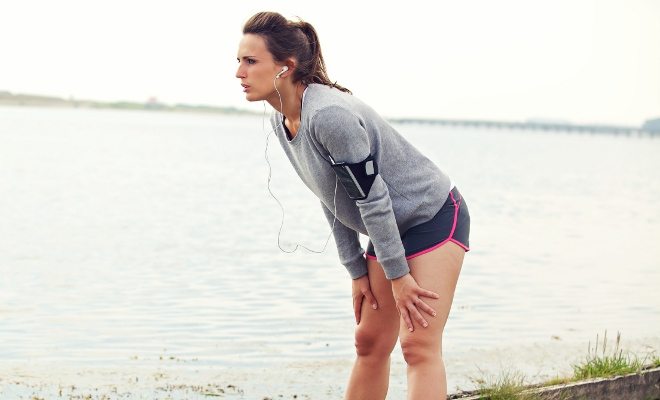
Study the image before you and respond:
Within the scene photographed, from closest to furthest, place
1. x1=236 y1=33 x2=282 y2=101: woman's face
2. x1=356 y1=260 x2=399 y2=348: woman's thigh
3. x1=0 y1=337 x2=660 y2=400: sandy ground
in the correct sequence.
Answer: x1=236 y1=33 x2=282 y2=101: woman's face
x1=356 y1=260 x2=399 y2=348: woman's thigh
x1=0 y1=337 x2=660 y2=400: sandy ground

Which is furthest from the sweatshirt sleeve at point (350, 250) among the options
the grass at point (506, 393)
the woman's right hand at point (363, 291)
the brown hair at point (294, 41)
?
the grass at point (506, 393)

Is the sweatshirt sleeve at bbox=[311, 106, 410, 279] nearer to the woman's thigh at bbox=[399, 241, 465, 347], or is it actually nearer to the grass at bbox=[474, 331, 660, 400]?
the woman's thigh at bbox=[399, 241, 465, 347]

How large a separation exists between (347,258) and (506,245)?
1486cm

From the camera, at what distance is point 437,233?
3717 millimetres

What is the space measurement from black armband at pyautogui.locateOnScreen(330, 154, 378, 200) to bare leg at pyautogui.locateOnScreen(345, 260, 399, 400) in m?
0.51

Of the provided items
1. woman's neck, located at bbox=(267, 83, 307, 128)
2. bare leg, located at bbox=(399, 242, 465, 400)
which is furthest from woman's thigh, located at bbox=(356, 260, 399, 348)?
woman's neck, located at bbox=(267, 83, 307, 128)

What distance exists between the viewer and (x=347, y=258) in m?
3.99

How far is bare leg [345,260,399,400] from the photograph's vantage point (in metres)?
3.96

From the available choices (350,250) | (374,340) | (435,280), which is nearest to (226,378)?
(374,340)

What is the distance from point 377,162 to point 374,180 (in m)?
0.11

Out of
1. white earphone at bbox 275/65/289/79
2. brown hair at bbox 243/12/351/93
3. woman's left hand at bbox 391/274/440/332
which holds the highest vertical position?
brown hair at bbox 243/12/351/93

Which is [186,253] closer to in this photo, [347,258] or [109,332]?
[109,332]

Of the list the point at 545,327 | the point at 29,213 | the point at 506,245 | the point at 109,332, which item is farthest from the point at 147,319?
the point at 29,213

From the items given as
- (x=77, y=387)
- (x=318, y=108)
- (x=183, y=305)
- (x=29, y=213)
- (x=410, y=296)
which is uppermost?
(x=318, y=108)
